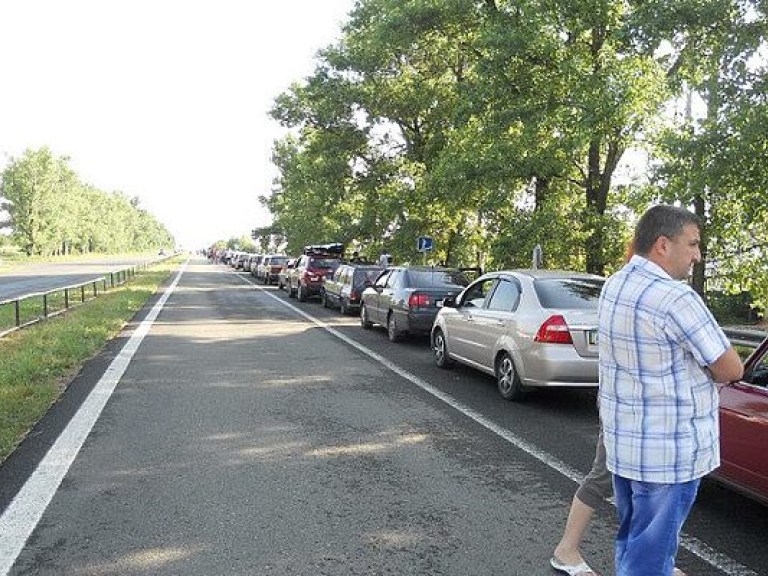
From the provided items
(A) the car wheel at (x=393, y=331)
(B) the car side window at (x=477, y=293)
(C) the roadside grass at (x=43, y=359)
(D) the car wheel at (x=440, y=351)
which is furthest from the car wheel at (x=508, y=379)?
(A) the car wheel at (x=393, y=331)

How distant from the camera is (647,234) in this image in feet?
8.53

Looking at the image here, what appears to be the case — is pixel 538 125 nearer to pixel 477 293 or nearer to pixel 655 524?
pixel 477 293

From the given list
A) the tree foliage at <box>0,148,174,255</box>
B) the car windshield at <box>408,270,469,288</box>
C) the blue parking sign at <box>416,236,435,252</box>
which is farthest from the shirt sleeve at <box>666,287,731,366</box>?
the tree foliage at <box>0,148,174,255</box>

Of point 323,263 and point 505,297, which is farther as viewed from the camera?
point 323,263

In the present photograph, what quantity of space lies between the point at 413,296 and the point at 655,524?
11.0 meters

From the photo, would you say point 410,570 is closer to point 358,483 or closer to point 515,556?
point 515,556

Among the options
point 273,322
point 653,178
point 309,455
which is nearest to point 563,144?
point 653,178

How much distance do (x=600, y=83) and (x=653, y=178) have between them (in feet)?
13.8

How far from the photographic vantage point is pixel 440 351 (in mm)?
10656

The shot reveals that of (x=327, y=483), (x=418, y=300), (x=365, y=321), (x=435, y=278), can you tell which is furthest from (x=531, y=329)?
(x=365, y=321)

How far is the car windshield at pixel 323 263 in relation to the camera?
2611cm

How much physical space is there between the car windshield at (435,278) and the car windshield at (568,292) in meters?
5.47

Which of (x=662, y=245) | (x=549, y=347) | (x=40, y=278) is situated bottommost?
(x=40, y=278)

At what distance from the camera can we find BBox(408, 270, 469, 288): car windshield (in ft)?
45.7
